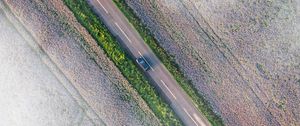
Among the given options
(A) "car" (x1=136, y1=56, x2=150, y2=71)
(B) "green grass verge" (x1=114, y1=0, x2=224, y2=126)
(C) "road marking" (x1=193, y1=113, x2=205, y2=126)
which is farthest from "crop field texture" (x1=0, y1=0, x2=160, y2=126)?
(B) "green grass verge" (x1=114, y1=0, x2=224, y2=126)

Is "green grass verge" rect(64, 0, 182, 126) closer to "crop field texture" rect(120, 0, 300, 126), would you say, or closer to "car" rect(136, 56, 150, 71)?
"car" rect(136, 56, 150, 71)

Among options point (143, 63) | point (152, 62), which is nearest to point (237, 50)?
point (152, 62)

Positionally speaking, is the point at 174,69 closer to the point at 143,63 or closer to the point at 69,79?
the point at 143,63

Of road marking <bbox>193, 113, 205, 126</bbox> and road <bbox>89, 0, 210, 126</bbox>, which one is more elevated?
road <bbox>89, 0, 210, 126</bbox>

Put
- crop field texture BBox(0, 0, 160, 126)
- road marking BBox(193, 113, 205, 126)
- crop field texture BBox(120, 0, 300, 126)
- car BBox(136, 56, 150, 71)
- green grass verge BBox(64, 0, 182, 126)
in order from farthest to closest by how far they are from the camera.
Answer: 1. crop field texture BBox(0, 0, 160, 126)
2. green grass verge BBox(64, 0, 182, 126)
3. road marking BBox(193, 113, 205, 126)
4. car BBox(136, 56, 150, 71)
5. crop field texture BBox(120, 0, 300, 126)

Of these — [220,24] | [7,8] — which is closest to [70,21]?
[7,8]

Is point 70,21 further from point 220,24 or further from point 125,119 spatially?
point 220,24

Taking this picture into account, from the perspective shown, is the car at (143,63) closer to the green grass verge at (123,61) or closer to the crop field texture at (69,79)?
the green grass verge at (123,61)

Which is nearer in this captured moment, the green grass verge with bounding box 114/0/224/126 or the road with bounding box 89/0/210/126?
the green grass verge with bounding box 114/0/224/126
